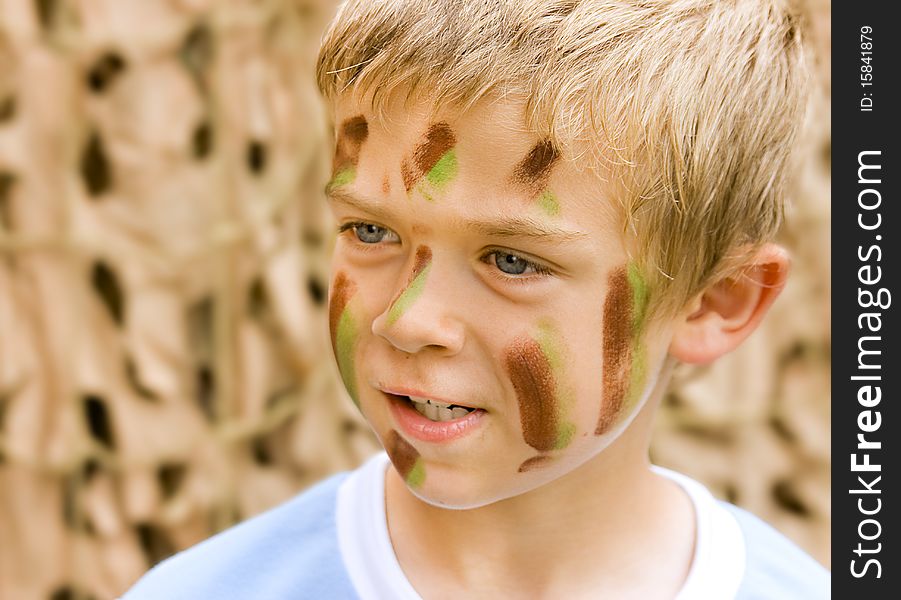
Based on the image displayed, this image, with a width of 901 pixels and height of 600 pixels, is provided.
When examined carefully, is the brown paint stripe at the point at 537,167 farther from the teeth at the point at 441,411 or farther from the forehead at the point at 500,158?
the teeth at the point at 441,411

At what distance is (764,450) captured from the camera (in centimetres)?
252

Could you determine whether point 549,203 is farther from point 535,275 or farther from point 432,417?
point 432,417

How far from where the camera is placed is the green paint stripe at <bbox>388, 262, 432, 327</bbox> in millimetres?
1019

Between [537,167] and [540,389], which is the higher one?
[537,167]

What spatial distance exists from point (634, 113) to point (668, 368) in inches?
12.3

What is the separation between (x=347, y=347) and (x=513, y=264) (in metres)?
0.20

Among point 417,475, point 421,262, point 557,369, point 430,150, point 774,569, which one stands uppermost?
point 430,150

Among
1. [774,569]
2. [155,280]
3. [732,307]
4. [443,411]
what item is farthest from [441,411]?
[155,280]

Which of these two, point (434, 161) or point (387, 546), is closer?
point (434, 161)

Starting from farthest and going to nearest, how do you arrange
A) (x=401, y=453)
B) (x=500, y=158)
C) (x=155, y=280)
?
(x=155, y=280)
(x=401, y=453)
(x=500, y=158)

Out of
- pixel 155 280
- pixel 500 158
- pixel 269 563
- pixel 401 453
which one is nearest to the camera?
pixel 500 158

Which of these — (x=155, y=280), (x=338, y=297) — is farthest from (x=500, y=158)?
(x=155, y=280)

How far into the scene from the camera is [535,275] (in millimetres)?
1028
